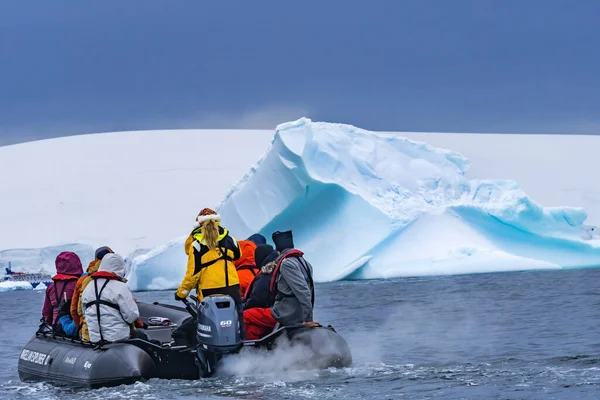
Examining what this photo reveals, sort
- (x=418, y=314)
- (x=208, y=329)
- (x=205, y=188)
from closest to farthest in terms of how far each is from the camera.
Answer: (x=208, y=329) → (x=418, y=314) → (x=205, y=188)

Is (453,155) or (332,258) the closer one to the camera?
(332,258)

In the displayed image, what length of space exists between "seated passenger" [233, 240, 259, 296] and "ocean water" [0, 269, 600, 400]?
2.71 ft

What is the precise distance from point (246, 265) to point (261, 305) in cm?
49

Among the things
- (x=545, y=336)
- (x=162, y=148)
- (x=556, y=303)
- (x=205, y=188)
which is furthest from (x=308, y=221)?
(x=162, y=148)

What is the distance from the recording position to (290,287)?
22.8 feet

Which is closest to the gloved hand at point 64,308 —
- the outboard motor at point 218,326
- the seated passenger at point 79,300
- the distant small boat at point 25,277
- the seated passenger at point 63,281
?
the seated passenger at point 63,281

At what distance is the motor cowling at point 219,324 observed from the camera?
264 inches

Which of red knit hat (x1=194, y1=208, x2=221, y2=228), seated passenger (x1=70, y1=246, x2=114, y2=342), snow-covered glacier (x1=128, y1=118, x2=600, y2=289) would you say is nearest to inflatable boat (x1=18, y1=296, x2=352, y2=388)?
seated passenger (x1=70, y1=246, x2=114, y2=342)

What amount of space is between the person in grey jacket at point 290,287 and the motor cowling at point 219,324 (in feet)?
1.20

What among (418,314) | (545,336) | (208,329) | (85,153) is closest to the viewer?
(208,329)

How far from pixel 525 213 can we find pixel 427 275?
2410mm

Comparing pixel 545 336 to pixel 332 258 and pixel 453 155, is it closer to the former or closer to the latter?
pixel 332 258

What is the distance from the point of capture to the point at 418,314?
13.2 metres

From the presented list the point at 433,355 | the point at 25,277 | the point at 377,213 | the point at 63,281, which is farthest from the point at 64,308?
the point at 25,277
